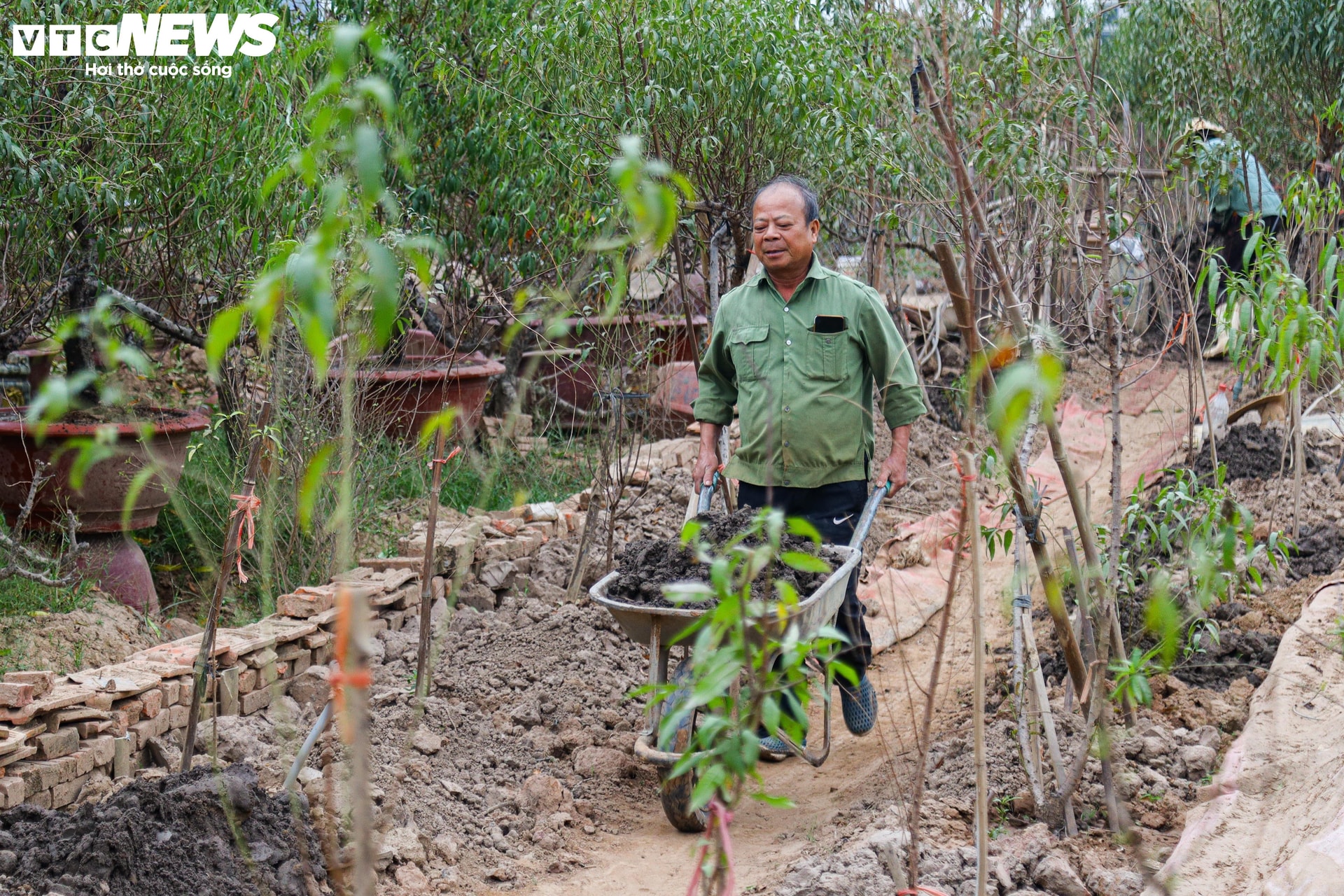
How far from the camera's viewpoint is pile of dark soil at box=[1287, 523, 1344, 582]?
207 inches

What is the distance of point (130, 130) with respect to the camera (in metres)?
5.49

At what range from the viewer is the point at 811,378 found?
171 inches

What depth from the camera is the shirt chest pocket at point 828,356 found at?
433cm

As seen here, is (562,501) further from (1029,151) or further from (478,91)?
(1029,151)

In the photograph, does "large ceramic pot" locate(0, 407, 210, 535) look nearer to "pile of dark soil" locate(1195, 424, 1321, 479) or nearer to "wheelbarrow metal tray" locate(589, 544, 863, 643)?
"wheelbarrow metal tray" locate(589, 544, 863, 643)

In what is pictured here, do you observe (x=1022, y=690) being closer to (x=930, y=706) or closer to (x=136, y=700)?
(x=930, y=706)

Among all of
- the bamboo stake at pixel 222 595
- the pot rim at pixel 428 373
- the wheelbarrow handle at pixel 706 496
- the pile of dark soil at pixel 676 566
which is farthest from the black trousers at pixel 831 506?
the pot rim at pixel 428 373

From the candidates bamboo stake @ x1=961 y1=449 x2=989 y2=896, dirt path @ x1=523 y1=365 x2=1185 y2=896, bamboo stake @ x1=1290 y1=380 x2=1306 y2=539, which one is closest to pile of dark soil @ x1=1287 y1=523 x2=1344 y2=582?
bamboo stake @ x1=1290 y1=380 x2=1306 y2=539

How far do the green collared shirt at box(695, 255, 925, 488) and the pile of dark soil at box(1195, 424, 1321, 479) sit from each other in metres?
3.15

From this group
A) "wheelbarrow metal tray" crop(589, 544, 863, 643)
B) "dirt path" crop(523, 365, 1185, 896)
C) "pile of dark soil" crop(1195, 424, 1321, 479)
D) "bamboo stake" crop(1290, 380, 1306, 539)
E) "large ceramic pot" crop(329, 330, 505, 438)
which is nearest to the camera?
"wheelbarrow metal tray" crop(589, 544, 863, 643)

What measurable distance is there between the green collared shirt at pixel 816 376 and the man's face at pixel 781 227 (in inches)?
5.9

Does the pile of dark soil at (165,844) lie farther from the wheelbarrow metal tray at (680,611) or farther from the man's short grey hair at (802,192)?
the man's short grey hair at (802,192)

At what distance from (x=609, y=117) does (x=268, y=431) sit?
10.2ft

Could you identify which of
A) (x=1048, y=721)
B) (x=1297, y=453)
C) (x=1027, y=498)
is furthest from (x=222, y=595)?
(x=1297, y=453)
